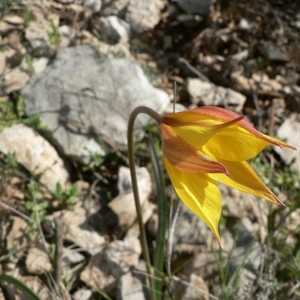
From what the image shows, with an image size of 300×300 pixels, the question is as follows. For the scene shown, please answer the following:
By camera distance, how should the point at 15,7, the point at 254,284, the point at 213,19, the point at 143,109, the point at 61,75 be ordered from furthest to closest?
the point at 213,19 → the point at 15,7 → the point at 61,75 → the point at 254,284 → the point at 143,109

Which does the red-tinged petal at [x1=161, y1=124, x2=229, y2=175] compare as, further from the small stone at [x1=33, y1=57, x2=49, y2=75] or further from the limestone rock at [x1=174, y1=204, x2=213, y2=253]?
the small stone at [x1=33, y1=57, x2=49, y2=75]

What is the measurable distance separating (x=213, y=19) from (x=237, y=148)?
3331mm

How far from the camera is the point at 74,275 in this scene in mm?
2730

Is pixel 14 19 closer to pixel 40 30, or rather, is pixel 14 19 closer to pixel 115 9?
pixel 40 30

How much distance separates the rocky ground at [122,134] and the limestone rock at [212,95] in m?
0.01

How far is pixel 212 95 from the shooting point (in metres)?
3.91

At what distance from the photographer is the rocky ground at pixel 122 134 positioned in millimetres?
2654

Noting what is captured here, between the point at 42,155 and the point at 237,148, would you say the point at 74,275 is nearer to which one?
the point at 42,155

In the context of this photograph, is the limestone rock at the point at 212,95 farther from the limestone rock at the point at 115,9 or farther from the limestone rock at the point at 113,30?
the limestone rock at the point at 115,9

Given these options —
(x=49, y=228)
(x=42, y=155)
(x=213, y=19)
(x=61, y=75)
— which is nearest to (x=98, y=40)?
(x=61, y=75)

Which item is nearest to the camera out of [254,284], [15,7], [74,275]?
[254,284]

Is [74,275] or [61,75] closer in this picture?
[74,275]

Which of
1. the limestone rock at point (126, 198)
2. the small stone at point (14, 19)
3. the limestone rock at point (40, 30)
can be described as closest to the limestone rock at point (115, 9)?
the limestone rock at point (40, 30)

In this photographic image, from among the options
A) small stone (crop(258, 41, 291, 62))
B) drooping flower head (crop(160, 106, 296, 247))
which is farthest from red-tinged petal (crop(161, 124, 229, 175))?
small stone (crop(258, 41, 291, 62))
